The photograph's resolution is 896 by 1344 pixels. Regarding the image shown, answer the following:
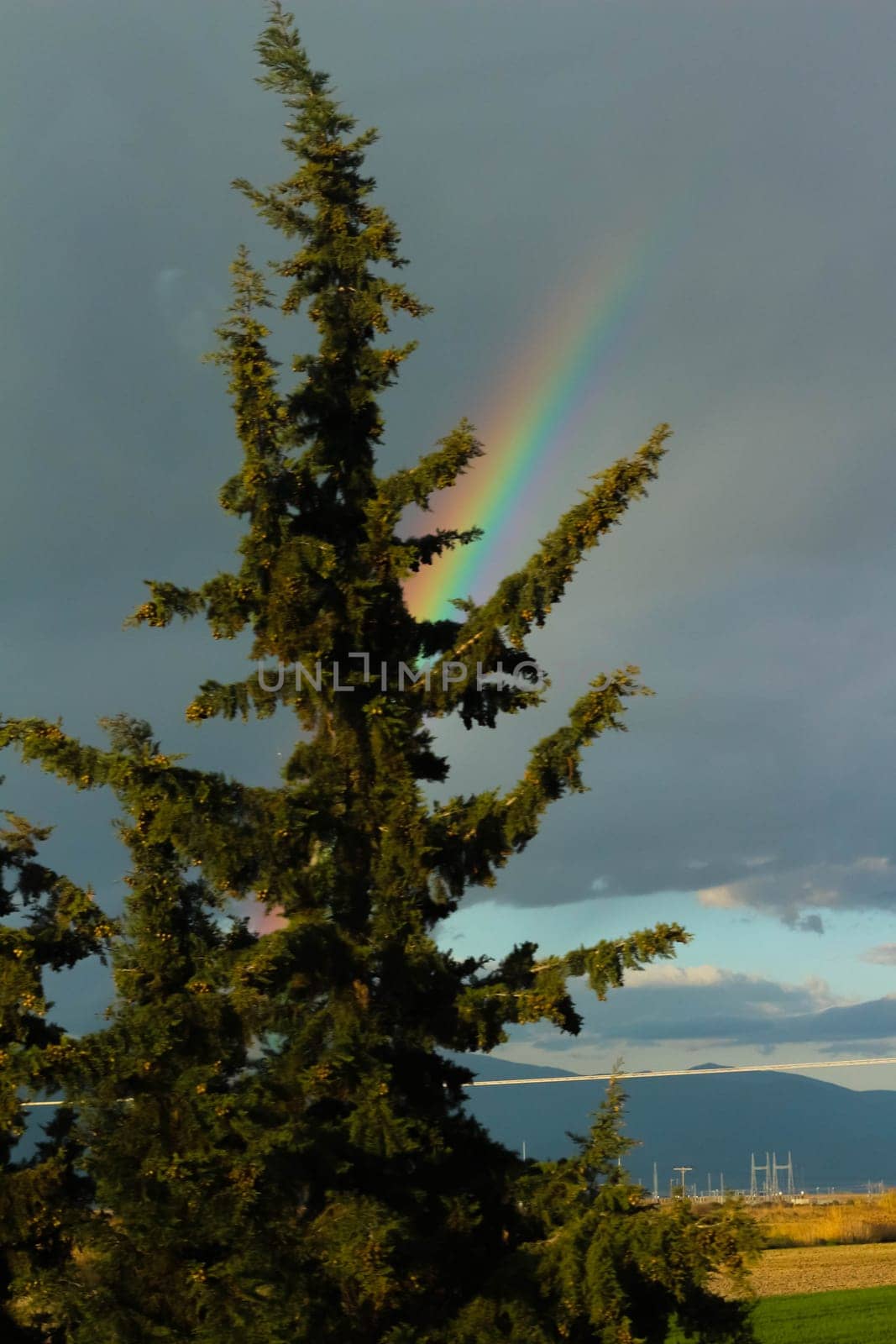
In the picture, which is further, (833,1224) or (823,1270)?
(833,1224)

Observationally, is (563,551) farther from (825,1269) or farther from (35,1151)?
(825,1269)

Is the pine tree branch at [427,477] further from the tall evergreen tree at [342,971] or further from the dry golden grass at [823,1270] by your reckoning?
the dry golden grass at [823,1270]

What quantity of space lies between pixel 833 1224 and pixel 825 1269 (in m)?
12.7

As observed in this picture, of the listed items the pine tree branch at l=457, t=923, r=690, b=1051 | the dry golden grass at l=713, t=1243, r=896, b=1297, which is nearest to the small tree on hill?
the pine tree branch at l=457, t=923, r=690, b=1051

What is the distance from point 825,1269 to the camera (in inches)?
1652

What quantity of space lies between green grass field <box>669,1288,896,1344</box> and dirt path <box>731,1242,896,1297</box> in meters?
0.94

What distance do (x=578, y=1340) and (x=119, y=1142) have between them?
11.3 feet

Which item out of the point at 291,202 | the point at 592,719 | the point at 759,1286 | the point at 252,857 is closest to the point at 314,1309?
the point at 252,857

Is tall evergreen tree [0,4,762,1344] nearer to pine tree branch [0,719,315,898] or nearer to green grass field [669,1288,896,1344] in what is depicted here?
pine tree branch [0,719,315,898]

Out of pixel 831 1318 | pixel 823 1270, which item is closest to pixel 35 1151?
pixel 831 1318

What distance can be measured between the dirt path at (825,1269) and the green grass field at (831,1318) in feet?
3.09

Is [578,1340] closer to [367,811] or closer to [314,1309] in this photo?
[314,1309]

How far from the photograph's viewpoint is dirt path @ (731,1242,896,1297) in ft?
124

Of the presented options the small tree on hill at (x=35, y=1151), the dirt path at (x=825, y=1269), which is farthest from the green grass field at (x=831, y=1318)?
the small tree on hill at (x=35, y=1151)
